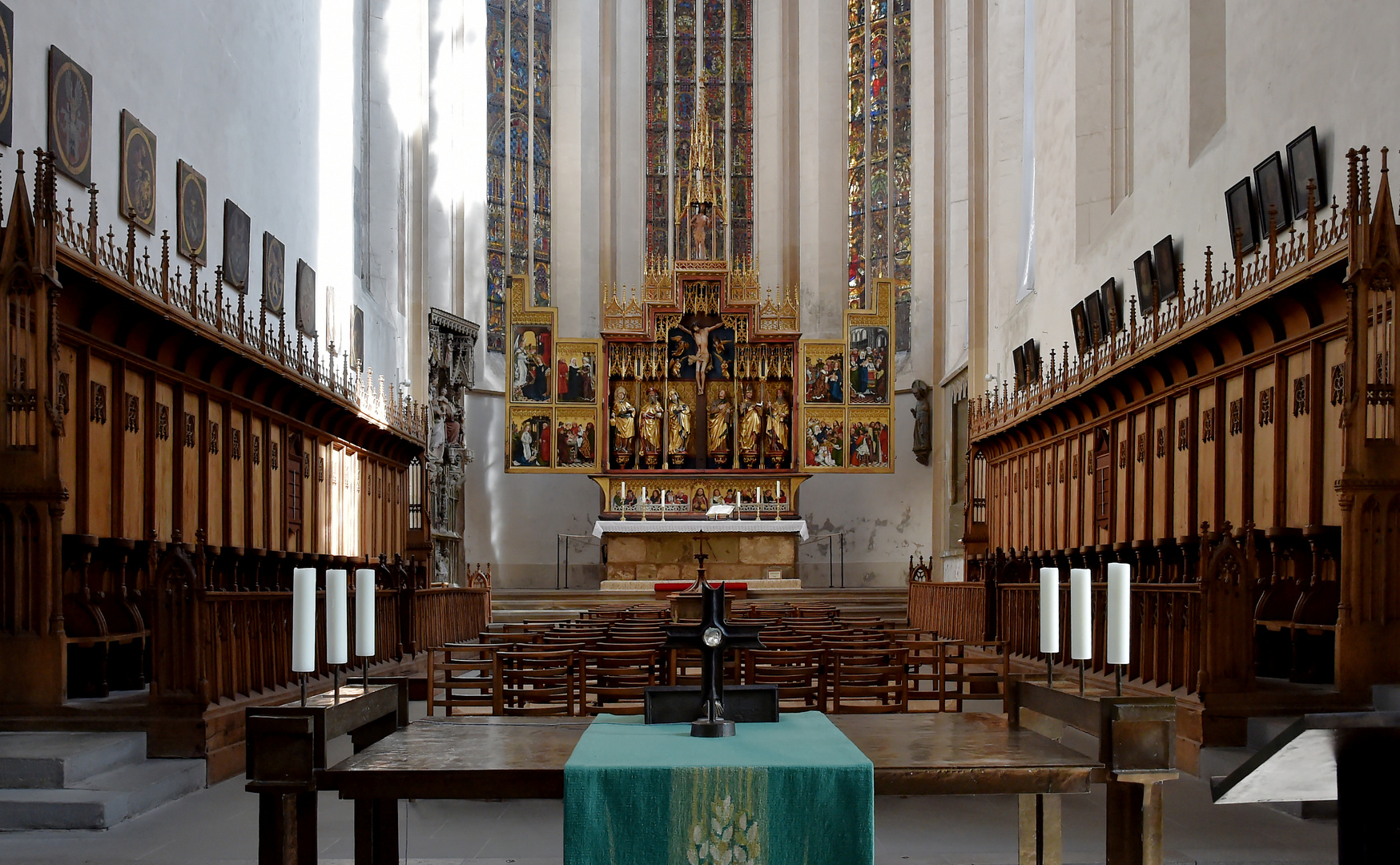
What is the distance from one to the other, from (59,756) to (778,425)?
16.5 metres

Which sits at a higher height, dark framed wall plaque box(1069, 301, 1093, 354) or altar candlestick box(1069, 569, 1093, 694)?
dark framed wall plaque box(1069, 301, 1093, 354)

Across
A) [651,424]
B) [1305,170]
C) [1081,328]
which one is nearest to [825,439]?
[651,424]

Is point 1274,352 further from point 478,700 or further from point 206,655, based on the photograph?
point 206,655

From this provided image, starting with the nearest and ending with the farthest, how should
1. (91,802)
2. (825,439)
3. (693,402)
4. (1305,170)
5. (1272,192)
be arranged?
(91,802) → (1305,170) → (1272,192) → (693,402) → (825,439)

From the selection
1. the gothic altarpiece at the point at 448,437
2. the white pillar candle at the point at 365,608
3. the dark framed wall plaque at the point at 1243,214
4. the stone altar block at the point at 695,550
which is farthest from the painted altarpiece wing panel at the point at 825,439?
the white pillar candle at the point at 365,608

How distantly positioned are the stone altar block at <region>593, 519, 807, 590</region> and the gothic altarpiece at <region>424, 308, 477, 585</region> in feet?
9.28

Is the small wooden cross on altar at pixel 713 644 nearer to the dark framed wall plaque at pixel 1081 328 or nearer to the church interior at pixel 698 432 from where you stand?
the church interior at pixel 698 432

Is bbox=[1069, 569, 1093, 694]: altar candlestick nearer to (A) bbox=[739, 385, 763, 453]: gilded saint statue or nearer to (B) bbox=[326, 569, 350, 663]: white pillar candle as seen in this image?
(B) bbox=[326, 569, 350, 663]: white pillar candle

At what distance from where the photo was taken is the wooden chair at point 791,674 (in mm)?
6230

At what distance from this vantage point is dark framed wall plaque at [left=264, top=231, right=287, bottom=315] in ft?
42.0

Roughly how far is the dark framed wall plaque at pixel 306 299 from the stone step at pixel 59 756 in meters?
8.48

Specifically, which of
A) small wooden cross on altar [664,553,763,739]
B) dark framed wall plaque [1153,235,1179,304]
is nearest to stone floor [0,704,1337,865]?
small wooden cross on altar [664,553,763,739]

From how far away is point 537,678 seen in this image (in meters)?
6.67

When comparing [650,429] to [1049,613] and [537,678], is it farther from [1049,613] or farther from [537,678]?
[1049,613]
